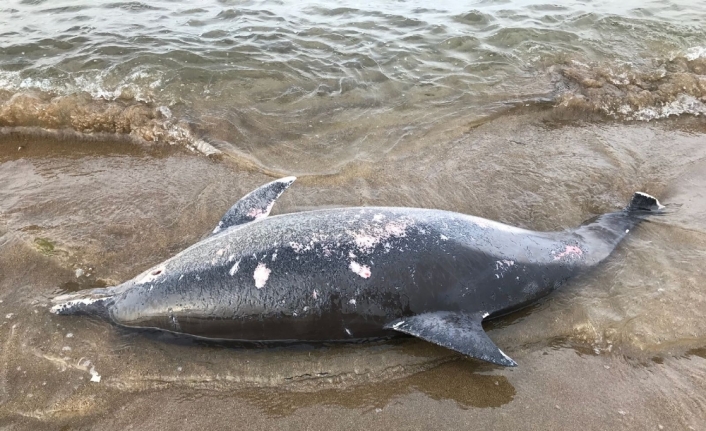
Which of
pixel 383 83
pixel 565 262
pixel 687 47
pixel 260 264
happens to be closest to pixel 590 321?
pixel 565 262

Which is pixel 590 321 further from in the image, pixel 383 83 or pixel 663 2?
pixel 663 2

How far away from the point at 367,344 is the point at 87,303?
270 centimetres

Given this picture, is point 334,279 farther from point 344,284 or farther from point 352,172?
point 352,172

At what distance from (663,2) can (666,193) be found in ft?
30.6

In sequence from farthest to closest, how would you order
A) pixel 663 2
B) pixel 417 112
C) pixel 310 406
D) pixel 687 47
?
1. pixel 663 2
2. pixel 687 47
3. pixel 417 112
4. pixel 310 406

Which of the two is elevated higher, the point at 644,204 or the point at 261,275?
the point at 644,204

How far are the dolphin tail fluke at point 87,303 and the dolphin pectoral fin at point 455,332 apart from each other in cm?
269

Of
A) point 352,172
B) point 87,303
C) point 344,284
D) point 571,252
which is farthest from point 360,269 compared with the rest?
point 352,172

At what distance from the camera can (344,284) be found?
12.7 ft

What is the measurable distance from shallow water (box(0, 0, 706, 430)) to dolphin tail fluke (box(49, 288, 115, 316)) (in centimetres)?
14

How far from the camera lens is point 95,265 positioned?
16.3 ft

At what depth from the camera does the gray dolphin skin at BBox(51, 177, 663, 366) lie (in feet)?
12.7

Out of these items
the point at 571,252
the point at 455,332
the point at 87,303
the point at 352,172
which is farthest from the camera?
the point at 352,172

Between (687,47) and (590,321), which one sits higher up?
(687,47)
